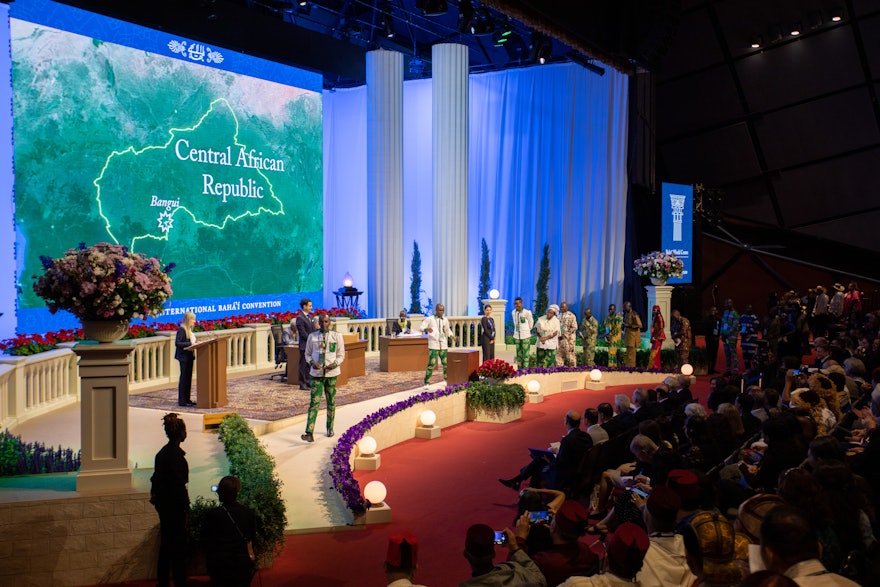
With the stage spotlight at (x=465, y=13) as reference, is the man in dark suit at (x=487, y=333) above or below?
below

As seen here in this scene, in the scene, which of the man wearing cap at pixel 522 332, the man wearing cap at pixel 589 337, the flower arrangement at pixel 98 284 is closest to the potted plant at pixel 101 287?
the flower arrangement at pixel 98 284

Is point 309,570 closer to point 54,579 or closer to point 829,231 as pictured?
point 54,579

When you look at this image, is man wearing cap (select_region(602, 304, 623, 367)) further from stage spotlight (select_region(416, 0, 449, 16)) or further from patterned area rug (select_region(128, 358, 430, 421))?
stage spotlight (select_region(416, 0, 449, 16))

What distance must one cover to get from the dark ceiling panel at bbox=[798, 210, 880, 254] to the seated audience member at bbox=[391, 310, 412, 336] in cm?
1362

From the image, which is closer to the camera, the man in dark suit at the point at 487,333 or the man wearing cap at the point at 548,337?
the man in dark suit at the point at 487,333

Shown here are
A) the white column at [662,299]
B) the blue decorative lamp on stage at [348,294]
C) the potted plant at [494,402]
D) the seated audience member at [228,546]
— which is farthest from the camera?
the blue decorative lamp on stage at [348,294]

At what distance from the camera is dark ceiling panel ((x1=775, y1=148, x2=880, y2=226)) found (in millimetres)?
23328

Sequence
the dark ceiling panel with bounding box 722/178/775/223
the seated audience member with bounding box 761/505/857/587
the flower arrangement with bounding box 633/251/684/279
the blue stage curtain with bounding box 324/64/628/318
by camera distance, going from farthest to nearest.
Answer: the dark ceiling panel with bounding box 722/178/775/223 < the blue stage curtain with bounding box 324/64/628/318 < the flower arrangement with bounding box 633/251/684/279 < the seated audience member with bounding box 761/505/857/587

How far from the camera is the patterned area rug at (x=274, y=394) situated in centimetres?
1149

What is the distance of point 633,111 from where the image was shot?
70.6 ft

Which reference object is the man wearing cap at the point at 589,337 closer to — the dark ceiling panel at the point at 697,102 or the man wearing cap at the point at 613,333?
the man wearing cap at the point at 613,333

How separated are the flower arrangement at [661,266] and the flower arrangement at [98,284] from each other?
13684mm

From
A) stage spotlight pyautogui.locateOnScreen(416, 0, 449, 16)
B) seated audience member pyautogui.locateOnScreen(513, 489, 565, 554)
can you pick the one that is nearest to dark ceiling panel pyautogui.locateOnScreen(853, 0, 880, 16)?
stage spotlight pyautogui.locateOnScreen(416, 0, 449, 16)

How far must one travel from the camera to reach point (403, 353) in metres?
15.9
